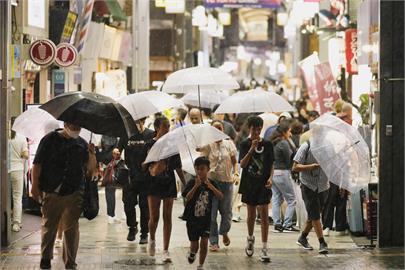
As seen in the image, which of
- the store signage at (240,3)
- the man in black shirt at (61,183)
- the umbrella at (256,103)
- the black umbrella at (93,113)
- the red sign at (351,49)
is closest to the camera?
the man in black shirt at (61,183)

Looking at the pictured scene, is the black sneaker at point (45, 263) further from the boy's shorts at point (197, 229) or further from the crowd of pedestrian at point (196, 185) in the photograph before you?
the boy's shorts at point (197, 229)

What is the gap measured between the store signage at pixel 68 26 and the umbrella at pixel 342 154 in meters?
9.96

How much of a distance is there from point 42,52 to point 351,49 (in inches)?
357

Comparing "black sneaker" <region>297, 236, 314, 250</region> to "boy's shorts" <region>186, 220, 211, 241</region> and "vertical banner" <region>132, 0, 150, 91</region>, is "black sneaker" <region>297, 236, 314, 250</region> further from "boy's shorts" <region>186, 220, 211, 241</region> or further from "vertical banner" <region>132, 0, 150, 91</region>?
"vertical banner" <region>132, 0, 150, 91</region>

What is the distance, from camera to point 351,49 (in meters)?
24.4

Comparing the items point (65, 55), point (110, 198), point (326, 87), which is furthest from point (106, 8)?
point (110, 198)

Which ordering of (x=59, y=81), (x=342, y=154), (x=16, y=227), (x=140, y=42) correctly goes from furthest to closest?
(x=140, y=42) < (x=59, y=81) < (x=16, y=227) < (x=342, y=154)

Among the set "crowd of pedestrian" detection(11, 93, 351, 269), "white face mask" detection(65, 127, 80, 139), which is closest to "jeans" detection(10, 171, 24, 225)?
"crowd of pedestrian" detection(11, 93, 351, 269)

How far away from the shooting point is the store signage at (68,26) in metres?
22.4

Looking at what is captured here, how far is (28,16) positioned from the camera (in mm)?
20375

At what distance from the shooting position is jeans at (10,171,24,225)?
16.5m

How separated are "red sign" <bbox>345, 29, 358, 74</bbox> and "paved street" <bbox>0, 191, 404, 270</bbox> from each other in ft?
28.3

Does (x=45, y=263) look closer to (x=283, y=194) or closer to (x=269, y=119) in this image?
(x=283, y=194)

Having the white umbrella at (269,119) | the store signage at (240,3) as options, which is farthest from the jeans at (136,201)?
the store signage at (240,3)
